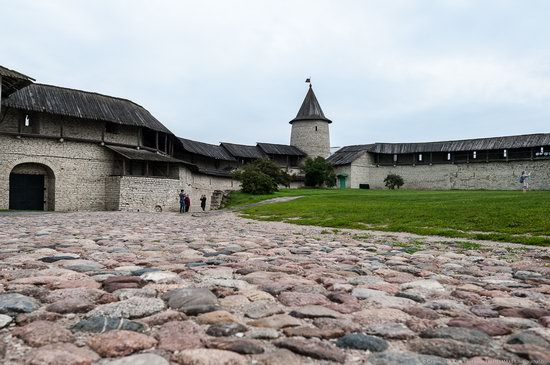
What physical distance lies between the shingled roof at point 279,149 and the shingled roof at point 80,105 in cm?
2109

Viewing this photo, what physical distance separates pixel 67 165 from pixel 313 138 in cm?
3319

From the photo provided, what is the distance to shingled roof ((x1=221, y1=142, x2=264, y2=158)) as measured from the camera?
47625 millimetres

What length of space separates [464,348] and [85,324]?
5.83 ft

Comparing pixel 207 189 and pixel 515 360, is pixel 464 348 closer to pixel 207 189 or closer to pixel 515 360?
pixel 515 360

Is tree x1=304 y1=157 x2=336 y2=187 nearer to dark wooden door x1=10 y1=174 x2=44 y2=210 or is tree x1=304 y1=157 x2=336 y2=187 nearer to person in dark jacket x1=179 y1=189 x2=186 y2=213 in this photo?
person in dark jacket x1=179 y1=189 x2=186 y2=213

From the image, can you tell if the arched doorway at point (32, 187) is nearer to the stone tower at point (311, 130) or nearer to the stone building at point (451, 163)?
the stone building at point (451, 163)

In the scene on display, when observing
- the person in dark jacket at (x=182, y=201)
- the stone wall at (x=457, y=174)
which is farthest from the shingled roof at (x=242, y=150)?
the person in dark jacket at (x=182, y=201)

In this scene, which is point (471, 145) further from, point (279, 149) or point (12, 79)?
point (12, 79)

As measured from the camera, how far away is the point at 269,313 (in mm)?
2412

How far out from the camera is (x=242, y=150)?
49125mm

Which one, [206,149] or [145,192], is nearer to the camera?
[145,192]

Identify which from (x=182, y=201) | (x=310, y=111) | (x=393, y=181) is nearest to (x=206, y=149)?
(x=182, y=201)

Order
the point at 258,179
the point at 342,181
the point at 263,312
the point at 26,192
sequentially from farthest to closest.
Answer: the point at 342,181, the point at 258,179, the point at 26,192, the point at 263,312

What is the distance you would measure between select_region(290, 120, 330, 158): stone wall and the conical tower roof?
0.54 metres
